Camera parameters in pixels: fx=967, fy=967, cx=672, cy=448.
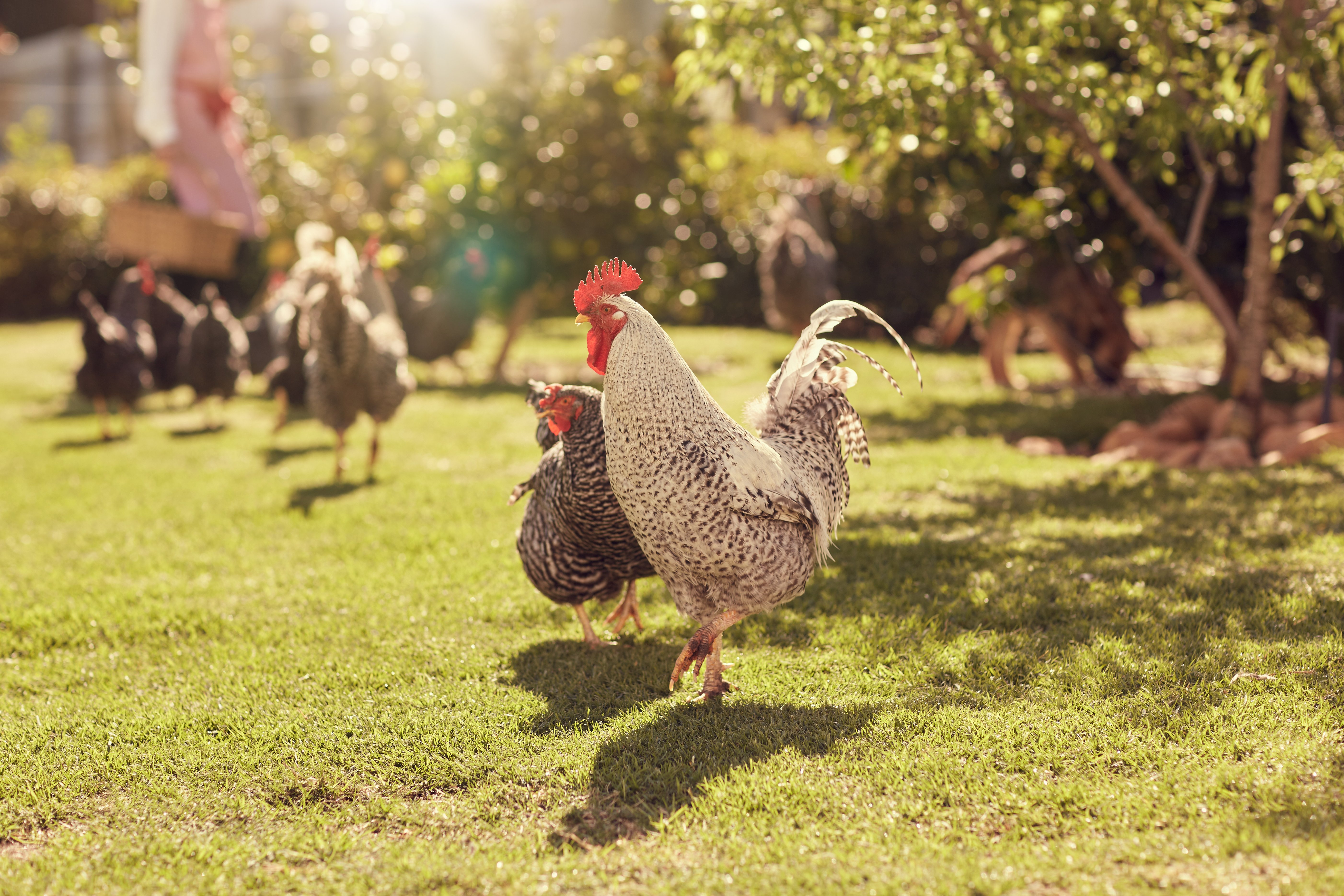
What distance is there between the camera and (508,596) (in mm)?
5375

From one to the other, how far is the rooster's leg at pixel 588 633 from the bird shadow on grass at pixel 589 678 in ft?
0.09

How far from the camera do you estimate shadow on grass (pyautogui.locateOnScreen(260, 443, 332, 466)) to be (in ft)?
31.0

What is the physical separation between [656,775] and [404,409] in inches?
368

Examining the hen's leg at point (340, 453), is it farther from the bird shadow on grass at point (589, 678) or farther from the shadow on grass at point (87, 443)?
the bird shadow on grass at point (589, 678)

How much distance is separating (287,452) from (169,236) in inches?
104

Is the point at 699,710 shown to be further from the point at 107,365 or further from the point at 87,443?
the point at 87,443

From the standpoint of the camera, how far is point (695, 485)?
370cm

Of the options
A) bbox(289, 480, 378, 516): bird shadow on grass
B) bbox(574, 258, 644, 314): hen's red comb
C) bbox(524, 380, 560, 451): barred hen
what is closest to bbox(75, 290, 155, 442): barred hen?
bbox(289, 480, 378, 516): bird shadow on grass

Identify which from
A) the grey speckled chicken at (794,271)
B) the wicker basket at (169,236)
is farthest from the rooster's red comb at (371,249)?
the grey speckled chicken at (794,271)

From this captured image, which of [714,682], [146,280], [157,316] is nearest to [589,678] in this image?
Result: [714,682]

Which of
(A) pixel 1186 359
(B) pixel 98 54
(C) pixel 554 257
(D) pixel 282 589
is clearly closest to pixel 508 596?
(D) pixel 282 589

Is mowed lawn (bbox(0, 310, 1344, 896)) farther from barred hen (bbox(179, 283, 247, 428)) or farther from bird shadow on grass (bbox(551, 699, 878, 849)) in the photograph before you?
barred hen (bbox(179, 283, 247, 428))

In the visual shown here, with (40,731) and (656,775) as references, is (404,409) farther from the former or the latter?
(656,775)

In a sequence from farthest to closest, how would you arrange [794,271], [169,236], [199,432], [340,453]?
[794,271] → [199,432] → [169,236] → [340,453]
